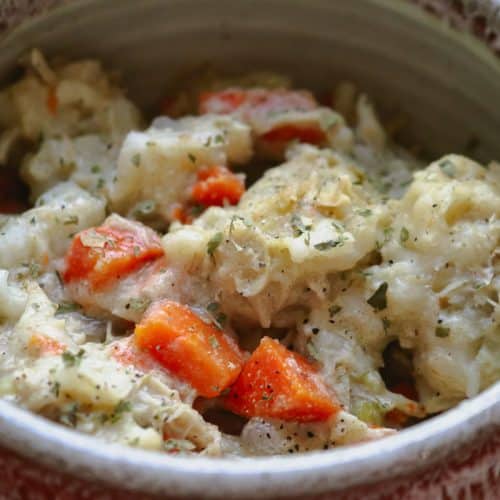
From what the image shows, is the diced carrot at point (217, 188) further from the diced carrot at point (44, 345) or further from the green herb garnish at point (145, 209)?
the diced carrot at point (44, 345)

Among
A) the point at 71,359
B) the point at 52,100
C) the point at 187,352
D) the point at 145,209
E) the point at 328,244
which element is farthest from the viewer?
the point at 52,100

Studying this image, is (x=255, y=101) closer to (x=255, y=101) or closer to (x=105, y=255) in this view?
(x=255, y=101)

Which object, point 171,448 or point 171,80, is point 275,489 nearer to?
point 171,448

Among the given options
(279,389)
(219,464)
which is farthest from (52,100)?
(219,464)

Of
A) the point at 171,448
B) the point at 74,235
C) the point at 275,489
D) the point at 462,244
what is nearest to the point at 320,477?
the point at 275,489

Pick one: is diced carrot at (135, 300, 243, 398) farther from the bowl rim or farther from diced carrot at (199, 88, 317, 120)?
diced carrot at (199, 88, 317, 120)

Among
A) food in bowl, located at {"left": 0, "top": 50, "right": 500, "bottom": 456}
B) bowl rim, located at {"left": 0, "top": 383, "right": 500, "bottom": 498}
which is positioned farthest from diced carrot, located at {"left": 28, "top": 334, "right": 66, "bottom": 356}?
bowl rim, located at {"left": 0, "top": 383, "right": 500, "bottom": 498}
